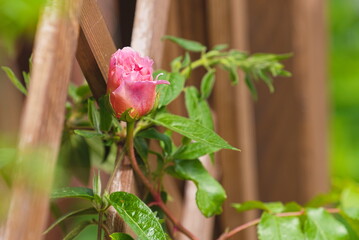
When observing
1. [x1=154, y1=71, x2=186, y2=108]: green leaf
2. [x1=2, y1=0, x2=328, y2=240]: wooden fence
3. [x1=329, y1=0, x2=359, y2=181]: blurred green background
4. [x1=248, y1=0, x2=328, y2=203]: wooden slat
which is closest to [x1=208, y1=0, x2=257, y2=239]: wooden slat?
[x1=2, y1=0, x2=328, y2=240]: wooden fence

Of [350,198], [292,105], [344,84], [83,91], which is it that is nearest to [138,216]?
[83,91]

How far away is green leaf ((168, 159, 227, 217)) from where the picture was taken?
77 centimetres

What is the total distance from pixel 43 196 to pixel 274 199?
52.5 inches

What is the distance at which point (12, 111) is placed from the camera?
115cm

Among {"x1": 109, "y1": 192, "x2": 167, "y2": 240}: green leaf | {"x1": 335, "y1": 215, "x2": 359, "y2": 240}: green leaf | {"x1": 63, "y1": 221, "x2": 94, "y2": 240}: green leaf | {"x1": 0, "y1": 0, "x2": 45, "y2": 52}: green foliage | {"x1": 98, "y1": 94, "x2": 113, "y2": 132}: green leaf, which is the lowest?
{"x1": 335, "y1": 215, "x2": 359, "y2": 240}: green leaf

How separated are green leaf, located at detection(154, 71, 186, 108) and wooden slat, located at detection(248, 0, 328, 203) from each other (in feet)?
2.88

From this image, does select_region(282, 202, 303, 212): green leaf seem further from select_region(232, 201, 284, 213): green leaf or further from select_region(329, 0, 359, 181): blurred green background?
select_region(329, 0, 359, 181): blurred green background

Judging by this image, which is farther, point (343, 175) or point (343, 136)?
point (343, 136)

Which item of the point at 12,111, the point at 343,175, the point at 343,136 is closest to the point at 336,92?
the point at 343,136

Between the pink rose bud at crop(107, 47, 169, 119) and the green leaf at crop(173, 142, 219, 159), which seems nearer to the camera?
the pink rose bud at crop(107, 47, 169, 119)

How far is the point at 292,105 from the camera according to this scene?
165 centimetres

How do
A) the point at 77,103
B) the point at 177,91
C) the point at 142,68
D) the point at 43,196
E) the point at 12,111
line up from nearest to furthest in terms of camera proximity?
1. the point at 43,196
2. the point at 142,68
3. the point at 177,91
4. the point at 77,103
5. the point at 12,111

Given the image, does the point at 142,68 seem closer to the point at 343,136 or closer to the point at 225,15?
the point at 225,15

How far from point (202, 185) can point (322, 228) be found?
17 cm
